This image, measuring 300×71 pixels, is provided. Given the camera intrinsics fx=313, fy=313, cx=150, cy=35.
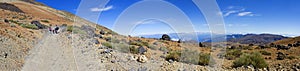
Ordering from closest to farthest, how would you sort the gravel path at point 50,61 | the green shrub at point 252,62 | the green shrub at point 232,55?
the gravel path at point 50,61 < the green shrub at point 252,62 < the green shrub at point 232,55

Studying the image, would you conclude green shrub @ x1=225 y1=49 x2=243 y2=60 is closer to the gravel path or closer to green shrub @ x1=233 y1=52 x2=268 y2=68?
green shrub @ x1=233 y1=52 x2=268 y2=68

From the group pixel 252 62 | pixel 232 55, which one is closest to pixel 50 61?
pixel 252 62

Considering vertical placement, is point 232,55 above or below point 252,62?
below

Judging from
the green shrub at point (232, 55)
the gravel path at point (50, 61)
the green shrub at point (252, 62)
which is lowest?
the green shrub at point (232, 55)

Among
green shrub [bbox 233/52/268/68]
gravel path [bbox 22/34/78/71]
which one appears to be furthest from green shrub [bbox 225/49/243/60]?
gravel path [bbox 22/34/78/71]

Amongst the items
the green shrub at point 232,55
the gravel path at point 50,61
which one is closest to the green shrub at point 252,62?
the green shrub at point 232,55

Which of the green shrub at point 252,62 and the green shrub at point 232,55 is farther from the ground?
the green shrub at point 252,62

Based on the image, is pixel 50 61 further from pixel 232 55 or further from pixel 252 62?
pixel 232 55

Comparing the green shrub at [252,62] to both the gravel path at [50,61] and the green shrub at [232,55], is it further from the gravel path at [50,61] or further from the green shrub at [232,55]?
the gravel path at [50,61]

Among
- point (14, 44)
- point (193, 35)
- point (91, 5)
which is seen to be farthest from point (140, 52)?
point (14, 44)

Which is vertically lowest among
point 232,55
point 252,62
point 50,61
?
point 232,55

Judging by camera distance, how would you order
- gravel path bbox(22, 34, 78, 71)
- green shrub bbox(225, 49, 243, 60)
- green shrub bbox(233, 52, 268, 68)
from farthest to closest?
green shrub bbox(225, 49, 243, 60) < green shrub bbox(233, 52, 268, 68) < gravel path bbox(22, 34, 78, 71)

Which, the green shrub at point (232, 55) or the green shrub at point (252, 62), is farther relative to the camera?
the green shrub at point (232, 55)

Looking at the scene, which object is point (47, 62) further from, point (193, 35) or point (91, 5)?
point (193, 35)
